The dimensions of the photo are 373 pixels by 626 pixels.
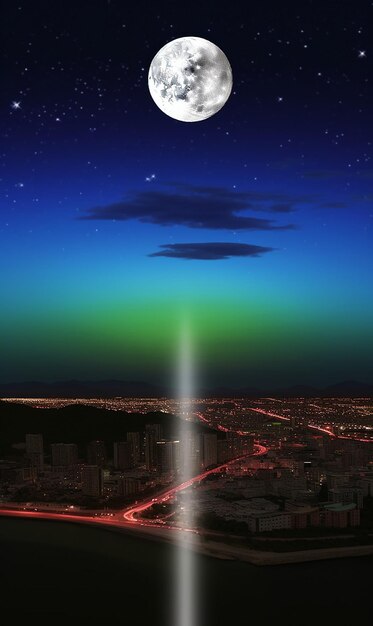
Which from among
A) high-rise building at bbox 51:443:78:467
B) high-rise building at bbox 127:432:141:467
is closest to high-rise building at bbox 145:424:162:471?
high-rise building at bbox 127:432:141:467

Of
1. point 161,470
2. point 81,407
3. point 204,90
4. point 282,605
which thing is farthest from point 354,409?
point 204,90

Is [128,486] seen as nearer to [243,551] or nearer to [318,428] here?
[243,551]

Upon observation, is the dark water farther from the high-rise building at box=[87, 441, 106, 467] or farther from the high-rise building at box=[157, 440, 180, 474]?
the high-rise building at box=[87, 441, 106, 467]

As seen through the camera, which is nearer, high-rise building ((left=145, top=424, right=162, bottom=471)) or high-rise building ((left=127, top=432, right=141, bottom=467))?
high-rise building ((left=145, top=424, right=162, bottom=471))

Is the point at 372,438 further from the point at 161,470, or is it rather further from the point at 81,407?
the point at 81,407

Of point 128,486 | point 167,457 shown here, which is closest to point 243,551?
point 128,486

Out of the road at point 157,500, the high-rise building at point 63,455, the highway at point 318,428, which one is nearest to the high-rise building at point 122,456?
the high-rise building at point 63,455

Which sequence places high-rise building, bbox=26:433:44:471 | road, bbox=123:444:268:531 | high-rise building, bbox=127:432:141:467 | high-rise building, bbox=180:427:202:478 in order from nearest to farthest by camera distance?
road, bbox=123:444:268:531 < high-rise building, bbox=180:427:202:478 < high-rise building, bbox=26:433:44:471 < high-rise building, bbox=127:432:141:467
